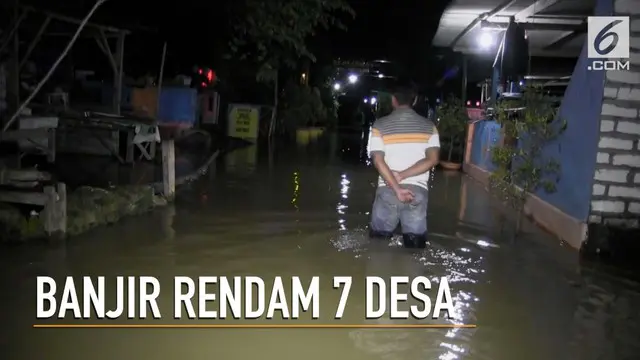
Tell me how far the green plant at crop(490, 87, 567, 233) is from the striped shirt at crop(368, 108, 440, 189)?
8.10 feet

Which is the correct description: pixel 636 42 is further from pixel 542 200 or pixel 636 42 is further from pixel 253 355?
pixel 253 355

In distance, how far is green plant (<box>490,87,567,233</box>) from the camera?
860cm

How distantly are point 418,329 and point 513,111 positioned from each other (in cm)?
612

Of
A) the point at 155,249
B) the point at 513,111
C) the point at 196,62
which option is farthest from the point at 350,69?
the point at 155,249

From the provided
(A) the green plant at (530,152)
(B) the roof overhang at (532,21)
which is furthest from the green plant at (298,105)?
(A) the green plant at (530,152)

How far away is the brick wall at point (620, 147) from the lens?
7438mm

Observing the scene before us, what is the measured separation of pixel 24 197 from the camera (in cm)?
722

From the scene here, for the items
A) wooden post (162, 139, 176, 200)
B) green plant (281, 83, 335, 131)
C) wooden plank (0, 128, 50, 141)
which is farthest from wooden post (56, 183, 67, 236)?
green plant (281, 83, 335, 131)

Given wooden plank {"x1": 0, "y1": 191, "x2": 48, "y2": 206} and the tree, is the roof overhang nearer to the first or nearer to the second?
the tree

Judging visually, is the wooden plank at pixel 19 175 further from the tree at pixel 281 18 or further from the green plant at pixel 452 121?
the green plant at pixel 452 121

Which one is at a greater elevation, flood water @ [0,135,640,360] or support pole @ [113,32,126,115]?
support pole @ [113,32,126,115]

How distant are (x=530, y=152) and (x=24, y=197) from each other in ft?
21.5

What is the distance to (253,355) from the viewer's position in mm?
4477

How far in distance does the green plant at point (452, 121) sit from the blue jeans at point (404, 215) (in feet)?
33.0
